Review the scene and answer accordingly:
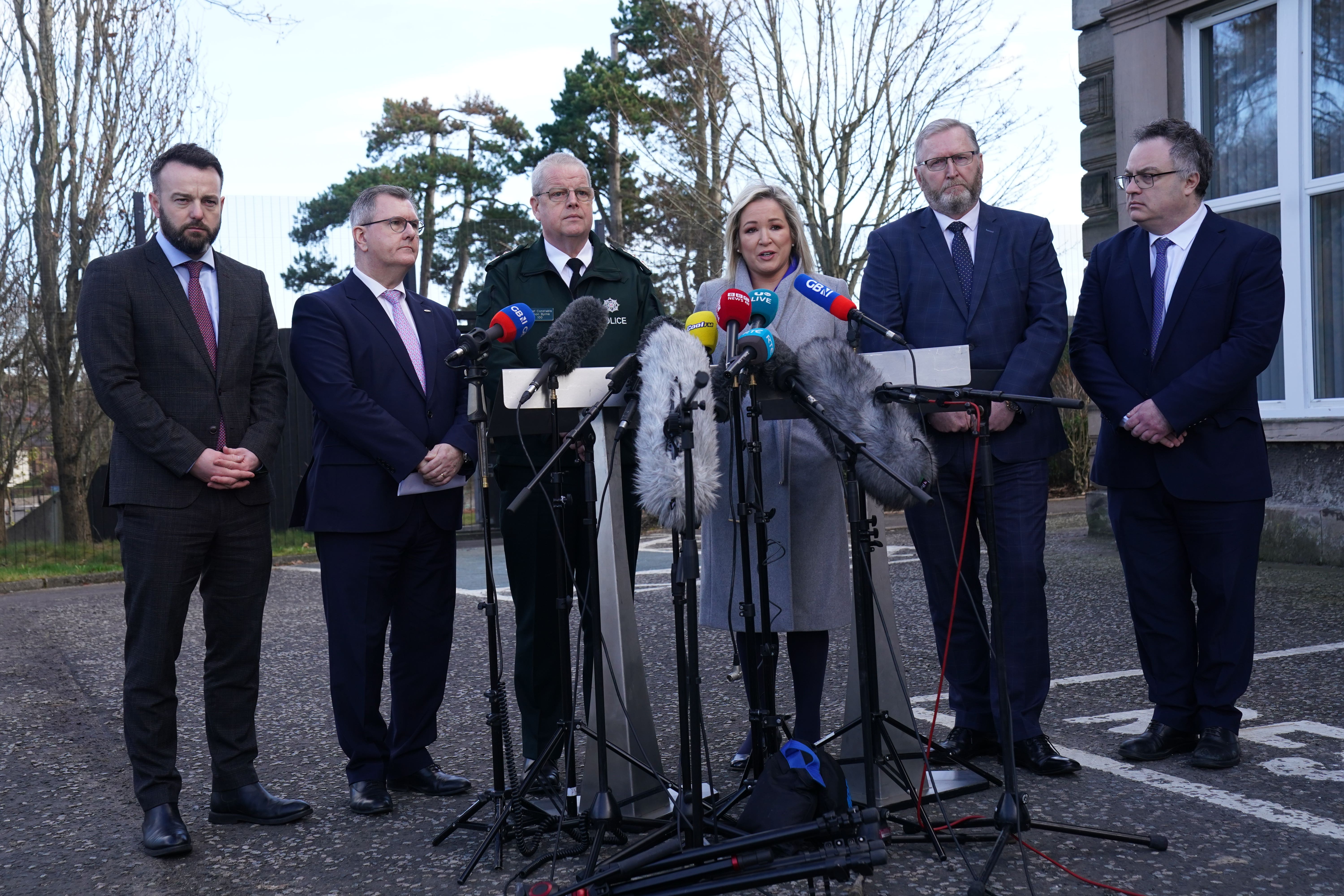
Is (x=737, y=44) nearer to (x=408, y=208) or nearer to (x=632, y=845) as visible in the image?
(x=408, y=208)

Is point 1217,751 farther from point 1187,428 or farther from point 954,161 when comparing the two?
point 954,161

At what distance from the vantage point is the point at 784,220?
4277 millimetres

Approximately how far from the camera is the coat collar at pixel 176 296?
4109 millimetres

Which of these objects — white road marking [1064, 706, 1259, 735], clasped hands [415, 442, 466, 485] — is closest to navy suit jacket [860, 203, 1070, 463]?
white road marking [1064, 706, 1259, 735]

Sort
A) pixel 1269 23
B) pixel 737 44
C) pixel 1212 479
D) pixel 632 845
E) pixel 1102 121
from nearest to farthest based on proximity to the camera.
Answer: pixel 632 845
pixel 1212 479
pixel 1269 23
pixel 1102 121
pixel 737 44

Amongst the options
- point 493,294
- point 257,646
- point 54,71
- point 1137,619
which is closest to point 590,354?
point 493,294

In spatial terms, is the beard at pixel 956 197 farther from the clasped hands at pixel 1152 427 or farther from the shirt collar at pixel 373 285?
→ the shirt collar at pixel 373 285

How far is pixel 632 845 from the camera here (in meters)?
3.45

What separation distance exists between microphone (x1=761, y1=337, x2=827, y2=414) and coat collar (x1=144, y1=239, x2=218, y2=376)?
79.0 inches

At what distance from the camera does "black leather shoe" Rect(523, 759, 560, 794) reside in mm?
3902

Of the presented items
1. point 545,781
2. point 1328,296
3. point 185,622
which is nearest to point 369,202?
point 185,622

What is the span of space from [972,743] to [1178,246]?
80.7 inches

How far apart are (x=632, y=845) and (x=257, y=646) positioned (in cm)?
167

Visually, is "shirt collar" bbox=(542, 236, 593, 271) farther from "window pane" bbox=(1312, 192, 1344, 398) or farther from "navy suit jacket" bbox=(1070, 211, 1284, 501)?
"window pane" bbox=(1312, 192, 1344, 398)
